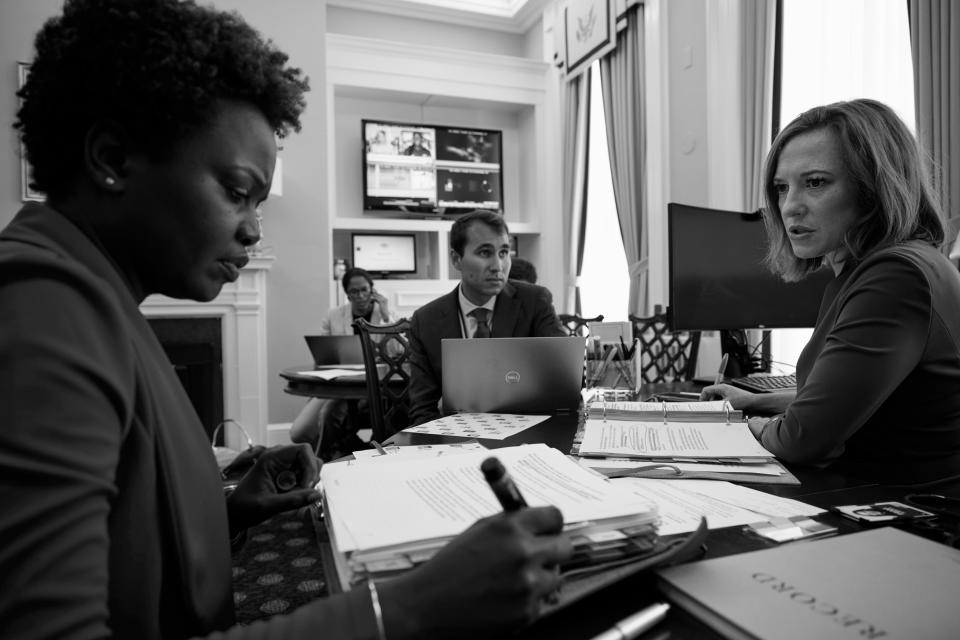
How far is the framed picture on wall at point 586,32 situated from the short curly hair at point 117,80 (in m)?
4.65

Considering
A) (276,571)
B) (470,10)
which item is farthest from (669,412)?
(470,10)

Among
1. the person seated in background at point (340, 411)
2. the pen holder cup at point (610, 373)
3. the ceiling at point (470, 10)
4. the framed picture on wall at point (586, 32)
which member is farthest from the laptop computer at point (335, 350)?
the ceiling at point (470, 10)

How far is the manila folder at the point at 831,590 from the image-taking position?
0.43 meters

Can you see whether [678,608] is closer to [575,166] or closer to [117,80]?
[117,80]

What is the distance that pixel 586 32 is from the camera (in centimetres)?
495

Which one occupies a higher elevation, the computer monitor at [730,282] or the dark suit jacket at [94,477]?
the computer monitor at [730,282]

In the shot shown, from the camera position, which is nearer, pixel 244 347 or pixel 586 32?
pixel 244 347

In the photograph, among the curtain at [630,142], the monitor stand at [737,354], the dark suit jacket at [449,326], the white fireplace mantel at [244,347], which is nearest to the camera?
the dark suit jacket at [449,326]

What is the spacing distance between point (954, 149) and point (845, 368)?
205 centimetres

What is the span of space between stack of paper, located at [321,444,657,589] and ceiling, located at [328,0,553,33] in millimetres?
5887

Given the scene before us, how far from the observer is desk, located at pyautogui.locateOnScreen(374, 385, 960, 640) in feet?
1.52

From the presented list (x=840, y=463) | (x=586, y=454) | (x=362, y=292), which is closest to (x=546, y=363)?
(x=586, y=454)

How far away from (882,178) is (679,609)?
1.05 meters

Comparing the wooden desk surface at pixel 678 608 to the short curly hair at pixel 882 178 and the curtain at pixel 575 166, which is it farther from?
the curtain at pixel 575 166
